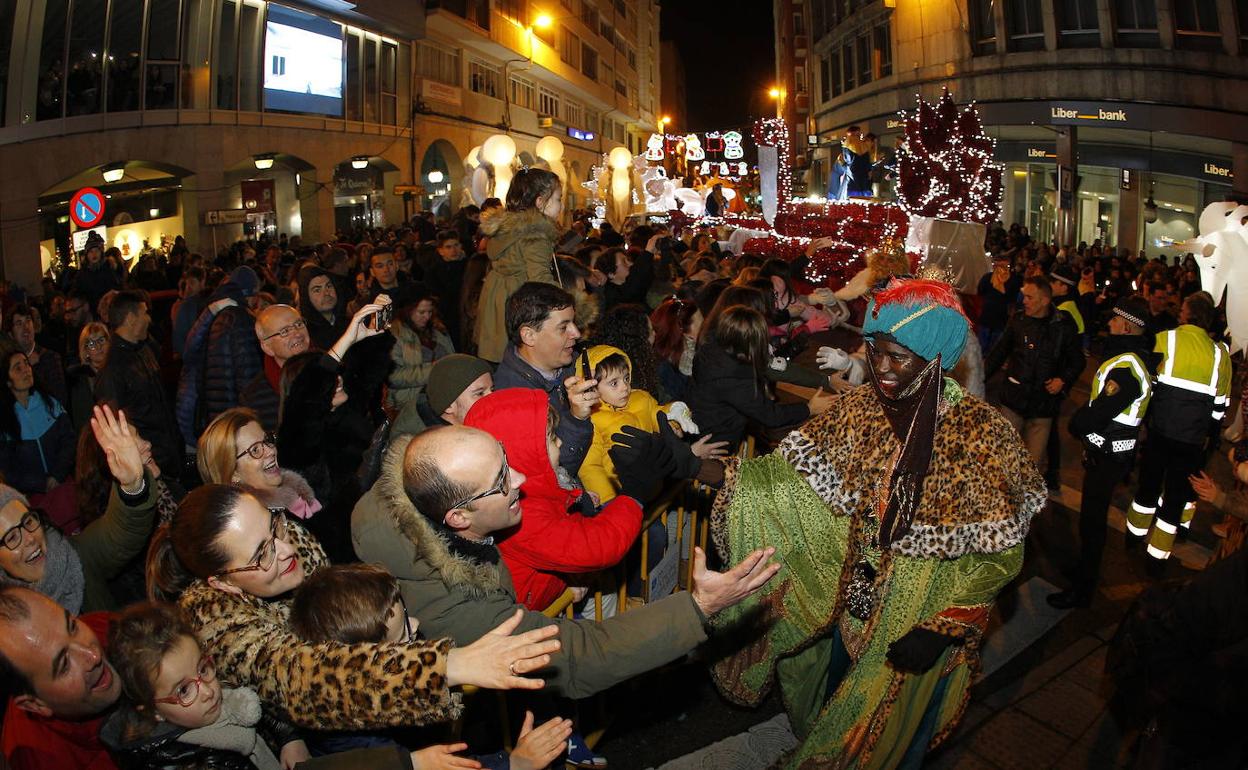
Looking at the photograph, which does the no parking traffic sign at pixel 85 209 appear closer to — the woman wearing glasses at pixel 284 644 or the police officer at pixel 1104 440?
the woman wearing glasses at pixel 284 644

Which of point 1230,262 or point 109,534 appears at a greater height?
point 1230,262

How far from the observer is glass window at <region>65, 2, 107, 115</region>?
20.8 meters

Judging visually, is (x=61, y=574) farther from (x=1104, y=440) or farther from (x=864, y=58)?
(x=864, y=58)

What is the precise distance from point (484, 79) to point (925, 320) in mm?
40296

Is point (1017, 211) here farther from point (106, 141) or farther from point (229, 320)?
point (229, 320)

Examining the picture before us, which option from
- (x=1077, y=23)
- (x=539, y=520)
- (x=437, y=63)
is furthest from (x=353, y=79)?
(x=539, y=520)

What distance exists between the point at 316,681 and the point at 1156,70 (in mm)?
26911

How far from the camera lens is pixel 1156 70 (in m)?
22.9

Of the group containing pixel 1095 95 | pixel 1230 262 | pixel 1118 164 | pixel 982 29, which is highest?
pixel 982 29

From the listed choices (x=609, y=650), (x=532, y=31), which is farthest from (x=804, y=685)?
(x=532, y=31)

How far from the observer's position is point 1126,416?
574 cm

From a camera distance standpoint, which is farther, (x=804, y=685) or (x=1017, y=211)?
(x=1017, y=211)

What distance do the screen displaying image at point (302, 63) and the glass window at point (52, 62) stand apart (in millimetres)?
5969

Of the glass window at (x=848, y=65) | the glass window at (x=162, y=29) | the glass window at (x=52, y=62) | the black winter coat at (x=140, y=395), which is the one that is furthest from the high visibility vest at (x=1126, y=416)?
the glass window at (x=848, y=65)
